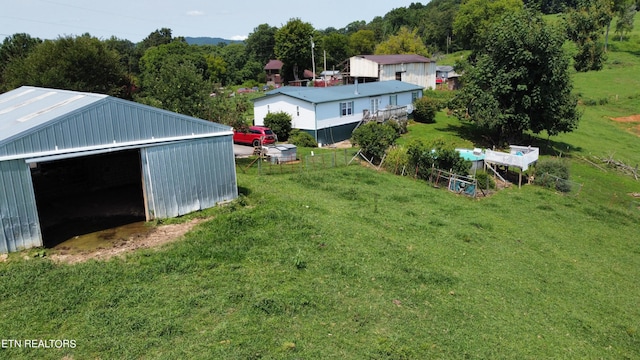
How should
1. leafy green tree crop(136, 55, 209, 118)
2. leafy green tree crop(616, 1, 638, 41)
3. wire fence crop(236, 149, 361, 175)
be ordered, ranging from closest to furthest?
leafy green tree crop(136, 55, 209, 118) < wire fence crop(236, 149, 361, 175) < leafy green tree crop(616, 1, 638, 41)

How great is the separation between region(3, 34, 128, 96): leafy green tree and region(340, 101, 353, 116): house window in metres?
20.5

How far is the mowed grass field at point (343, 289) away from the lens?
32.8ft

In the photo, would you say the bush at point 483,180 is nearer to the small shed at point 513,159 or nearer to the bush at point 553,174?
the small shed at point 513,159

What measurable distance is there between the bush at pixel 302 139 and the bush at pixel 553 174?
16.9 metres

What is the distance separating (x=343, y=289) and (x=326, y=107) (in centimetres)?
2658

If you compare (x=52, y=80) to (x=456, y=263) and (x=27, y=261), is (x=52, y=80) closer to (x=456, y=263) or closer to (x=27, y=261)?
(x=27, y=261)

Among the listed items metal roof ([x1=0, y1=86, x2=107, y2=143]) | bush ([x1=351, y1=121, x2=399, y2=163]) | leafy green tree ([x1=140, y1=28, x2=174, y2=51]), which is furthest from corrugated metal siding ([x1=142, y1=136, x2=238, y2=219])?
leafy green tree ([x1=140, y1=28, x2=174, y2=51])

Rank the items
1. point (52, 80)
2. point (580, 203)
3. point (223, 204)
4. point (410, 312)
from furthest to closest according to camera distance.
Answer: point (52, 80), point (580, 203), point (223, 204), point (410, 312)

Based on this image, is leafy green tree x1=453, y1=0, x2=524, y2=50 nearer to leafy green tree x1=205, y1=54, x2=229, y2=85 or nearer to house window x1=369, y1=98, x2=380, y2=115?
house window x1=369, y1=98, x2=380, y2=115

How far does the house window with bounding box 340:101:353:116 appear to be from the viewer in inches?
1554

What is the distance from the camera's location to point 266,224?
16719mm

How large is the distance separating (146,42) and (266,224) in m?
127

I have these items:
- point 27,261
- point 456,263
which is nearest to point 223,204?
point 27,261

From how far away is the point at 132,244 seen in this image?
1480 centimetres
